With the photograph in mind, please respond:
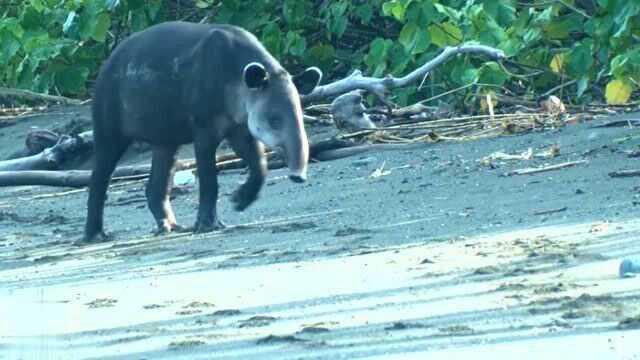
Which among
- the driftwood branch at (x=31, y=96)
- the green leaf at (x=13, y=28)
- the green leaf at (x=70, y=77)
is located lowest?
the driftwood branch at (x=31, y=96)

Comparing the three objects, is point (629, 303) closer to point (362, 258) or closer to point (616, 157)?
point (362, 258)

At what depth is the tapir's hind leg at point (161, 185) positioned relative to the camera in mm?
11328

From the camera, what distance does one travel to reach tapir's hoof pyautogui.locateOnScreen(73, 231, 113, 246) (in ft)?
36.0

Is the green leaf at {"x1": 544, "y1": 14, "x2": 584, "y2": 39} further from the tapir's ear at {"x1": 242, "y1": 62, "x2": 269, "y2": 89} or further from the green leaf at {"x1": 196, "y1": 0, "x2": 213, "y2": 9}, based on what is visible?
the tapir's ear at {"x1": 242, "y1": 62, "x2": 269, "y2": 89}

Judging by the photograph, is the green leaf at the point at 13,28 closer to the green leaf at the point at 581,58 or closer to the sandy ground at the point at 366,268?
the sandy ground at the point at 366,268

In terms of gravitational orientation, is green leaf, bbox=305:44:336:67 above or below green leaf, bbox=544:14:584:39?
below

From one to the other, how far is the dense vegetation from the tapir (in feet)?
10.5

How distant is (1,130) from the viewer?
18.4m

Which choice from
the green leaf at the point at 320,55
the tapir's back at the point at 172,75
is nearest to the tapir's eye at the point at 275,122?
the tapir's back at the point at 172,75

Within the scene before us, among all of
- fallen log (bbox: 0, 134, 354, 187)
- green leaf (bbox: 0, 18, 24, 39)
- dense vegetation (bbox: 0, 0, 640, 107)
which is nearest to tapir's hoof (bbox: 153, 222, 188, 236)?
fallen log (bbox: 0, 134, 354, 187)

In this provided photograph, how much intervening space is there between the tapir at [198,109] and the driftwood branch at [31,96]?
692 cm

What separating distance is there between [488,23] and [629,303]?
8.04 meters

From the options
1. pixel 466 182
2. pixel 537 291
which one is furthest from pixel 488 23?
pixel 537 291

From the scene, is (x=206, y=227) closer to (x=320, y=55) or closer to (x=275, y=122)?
(x=275, y=122)
